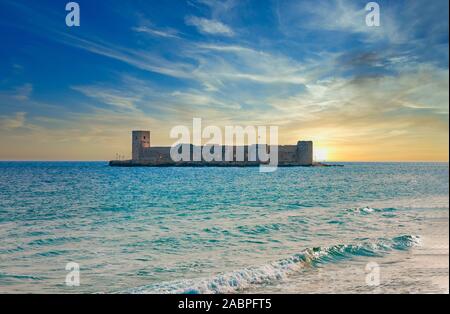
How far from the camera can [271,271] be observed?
5.61 metres

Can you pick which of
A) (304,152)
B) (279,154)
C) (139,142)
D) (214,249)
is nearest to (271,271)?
(214,249)

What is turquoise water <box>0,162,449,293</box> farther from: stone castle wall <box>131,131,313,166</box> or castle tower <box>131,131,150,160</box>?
stone castle wall <box>131,131,313,166</box>

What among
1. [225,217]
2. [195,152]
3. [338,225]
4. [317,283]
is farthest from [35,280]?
[195,152]

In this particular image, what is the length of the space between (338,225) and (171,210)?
7.25 meters

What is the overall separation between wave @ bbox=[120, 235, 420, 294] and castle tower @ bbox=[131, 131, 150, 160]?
5648cm

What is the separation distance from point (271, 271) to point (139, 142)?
6056 centimetres

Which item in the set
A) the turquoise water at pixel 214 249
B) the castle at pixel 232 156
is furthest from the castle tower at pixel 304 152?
the turquoise water at pixel 214 249

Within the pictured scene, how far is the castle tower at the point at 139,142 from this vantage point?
201 feet

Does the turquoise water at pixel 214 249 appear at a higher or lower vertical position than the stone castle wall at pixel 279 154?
lower

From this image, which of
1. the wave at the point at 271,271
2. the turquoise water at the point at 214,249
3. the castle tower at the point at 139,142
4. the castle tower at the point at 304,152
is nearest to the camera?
the wave at the point at 271,271

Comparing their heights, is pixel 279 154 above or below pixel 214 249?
above

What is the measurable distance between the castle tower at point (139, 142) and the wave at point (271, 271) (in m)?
56.5

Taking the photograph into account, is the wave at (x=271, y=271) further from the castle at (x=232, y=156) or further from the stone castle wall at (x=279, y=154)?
the stone castle wall at (x=279, y=154)

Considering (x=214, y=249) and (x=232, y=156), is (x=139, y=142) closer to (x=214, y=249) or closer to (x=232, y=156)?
(x=232, y=156)
